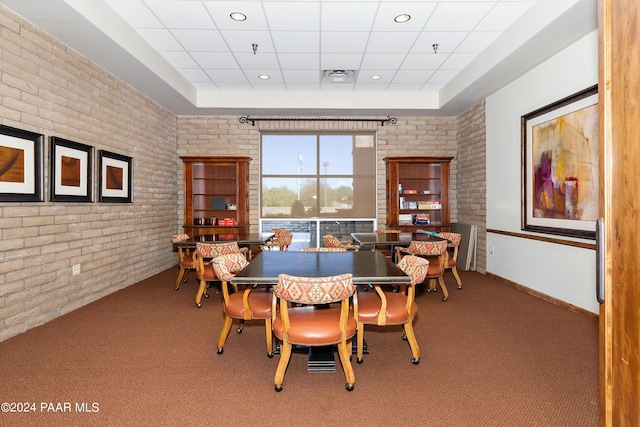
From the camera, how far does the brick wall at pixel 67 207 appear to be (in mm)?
3490

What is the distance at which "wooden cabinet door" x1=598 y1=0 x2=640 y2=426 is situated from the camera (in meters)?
1.21

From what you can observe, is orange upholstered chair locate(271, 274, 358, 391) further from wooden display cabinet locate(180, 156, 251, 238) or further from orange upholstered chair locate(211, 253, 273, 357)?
wooden display cabinet locate(180, 156, 251, 238)

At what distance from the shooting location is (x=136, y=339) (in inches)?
135

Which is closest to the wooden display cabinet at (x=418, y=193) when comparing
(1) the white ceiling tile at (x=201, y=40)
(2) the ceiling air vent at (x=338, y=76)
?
(2) the ceiling air vent at (x=338, y=76)

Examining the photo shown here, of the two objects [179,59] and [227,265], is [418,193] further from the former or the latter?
[227,265]

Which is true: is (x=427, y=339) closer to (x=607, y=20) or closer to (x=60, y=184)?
(x=607, y=20)

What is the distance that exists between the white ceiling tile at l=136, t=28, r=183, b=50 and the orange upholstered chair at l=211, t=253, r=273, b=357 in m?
3.22

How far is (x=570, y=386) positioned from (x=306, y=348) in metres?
1.93

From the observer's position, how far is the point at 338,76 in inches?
242

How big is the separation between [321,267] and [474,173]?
5081 mm

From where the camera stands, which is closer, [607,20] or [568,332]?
[607,20]

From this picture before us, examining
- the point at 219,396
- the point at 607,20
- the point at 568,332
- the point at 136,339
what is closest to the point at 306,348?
the point at 219,396

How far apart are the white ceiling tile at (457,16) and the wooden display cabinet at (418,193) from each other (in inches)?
121

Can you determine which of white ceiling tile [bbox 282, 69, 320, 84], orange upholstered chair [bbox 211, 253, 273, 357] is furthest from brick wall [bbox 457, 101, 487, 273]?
orange upholstered chair [bbox 211, 253, 273, 357]
